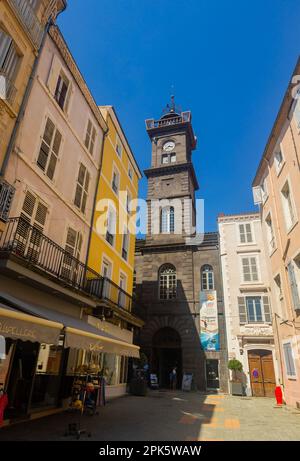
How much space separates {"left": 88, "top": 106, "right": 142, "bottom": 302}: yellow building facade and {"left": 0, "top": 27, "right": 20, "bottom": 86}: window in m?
6.09

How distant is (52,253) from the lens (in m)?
9.41

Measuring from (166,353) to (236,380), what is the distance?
593 cm

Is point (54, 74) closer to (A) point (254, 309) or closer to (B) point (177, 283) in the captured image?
(B) point (177, 283)

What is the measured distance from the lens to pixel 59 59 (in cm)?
1133

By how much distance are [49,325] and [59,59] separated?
34.3 feet

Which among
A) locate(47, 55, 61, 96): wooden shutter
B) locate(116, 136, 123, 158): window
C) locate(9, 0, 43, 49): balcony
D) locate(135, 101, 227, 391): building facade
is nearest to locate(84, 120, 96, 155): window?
locate(47, 55, 61, 96): wooden shutter

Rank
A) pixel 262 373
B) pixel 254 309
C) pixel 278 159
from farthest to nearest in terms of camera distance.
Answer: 1. pixel 254 309
2. pixel 262 373
3. pixel 278 159

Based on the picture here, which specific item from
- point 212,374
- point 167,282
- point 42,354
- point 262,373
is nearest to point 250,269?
point 167,282

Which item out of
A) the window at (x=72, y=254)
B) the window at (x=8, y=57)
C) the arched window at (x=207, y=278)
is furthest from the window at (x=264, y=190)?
the window at (x=8, y=57)

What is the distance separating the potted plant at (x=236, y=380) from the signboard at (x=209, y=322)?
1900 mm

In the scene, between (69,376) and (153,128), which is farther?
(153,128)

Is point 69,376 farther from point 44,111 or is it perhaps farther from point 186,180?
point 186,180

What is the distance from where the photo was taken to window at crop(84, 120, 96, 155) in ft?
43.4
